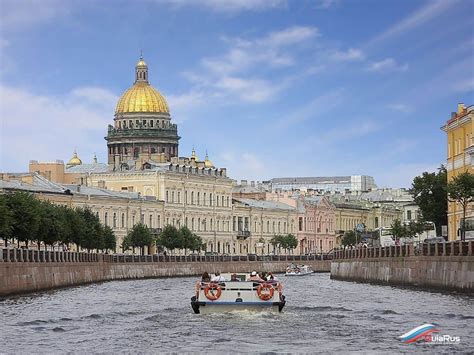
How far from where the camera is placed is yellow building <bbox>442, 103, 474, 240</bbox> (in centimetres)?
9012

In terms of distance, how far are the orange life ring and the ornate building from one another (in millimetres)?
120517

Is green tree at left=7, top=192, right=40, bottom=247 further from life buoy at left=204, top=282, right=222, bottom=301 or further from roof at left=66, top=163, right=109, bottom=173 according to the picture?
roof at left=66, top=163, right=109, bottom=173

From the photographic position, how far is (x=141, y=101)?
6865 inches

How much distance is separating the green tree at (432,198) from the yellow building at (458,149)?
1279 centimetres

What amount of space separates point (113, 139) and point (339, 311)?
12254 cm

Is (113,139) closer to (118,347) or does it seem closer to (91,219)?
(91,219)

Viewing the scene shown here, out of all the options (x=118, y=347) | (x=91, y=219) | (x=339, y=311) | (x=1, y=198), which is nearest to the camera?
(x=118, y=347)

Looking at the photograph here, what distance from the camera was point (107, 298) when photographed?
66812 mm

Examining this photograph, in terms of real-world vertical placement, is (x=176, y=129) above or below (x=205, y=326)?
above

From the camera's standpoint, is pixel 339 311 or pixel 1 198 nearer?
pixel 339 311

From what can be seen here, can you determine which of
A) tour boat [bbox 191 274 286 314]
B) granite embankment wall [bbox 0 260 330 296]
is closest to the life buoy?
tour boat [bbox 191 274 286 314]

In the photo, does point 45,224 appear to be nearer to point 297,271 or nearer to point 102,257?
point 102,257

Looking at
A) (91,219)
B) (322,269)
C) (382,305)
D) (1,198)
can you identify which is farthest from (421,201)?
(382,305)

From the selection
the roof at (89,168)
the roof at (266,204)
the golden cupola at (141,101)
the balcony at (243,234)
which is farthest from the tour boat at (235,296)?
the golden cupola at (141,101)
